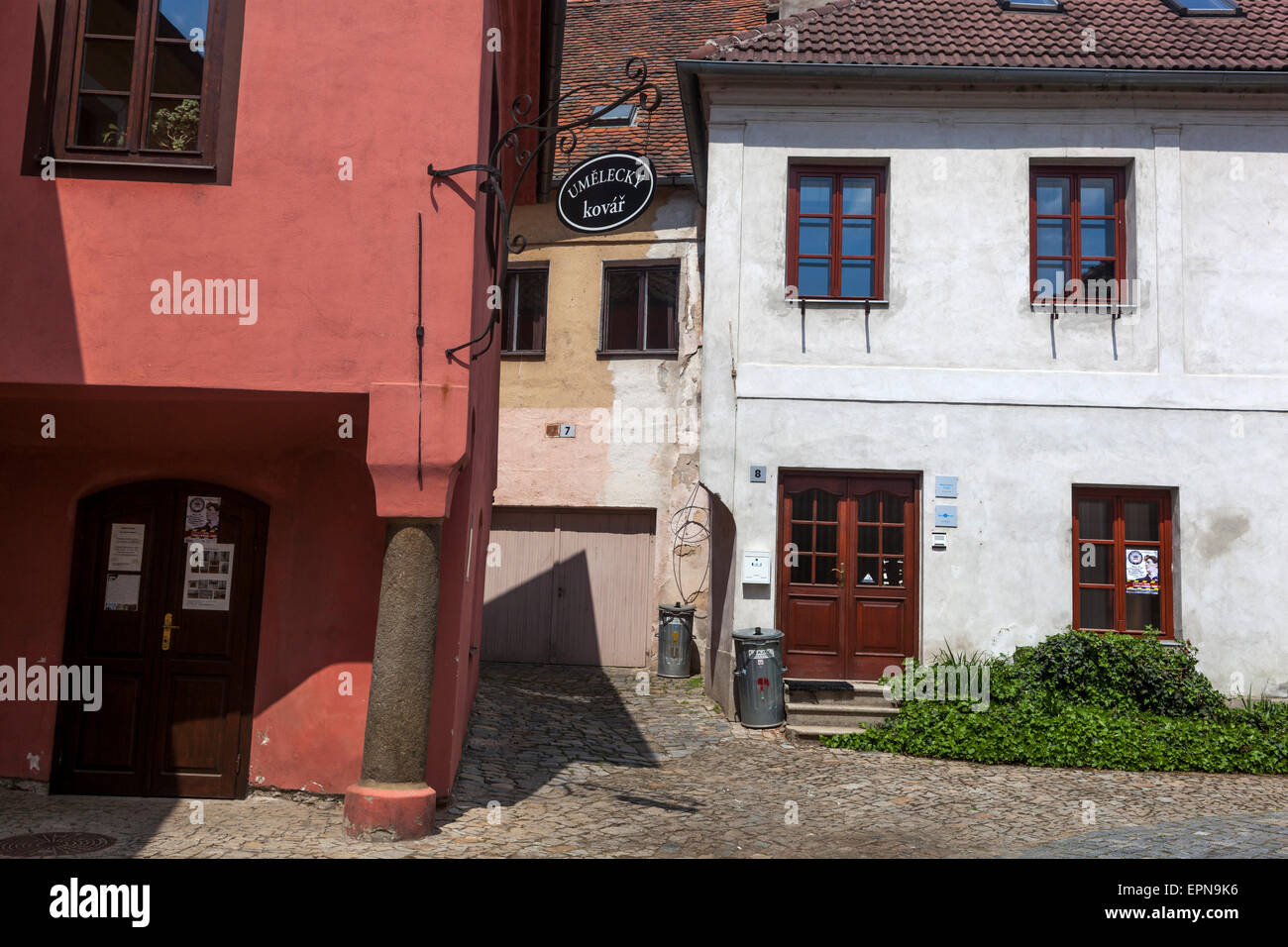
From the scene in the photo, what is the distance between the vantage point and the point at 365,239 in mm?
6246

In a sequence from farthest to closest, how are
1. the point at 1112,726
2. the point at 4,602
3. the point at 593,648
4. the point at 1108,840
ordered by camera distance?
the point at 593,648 < the point at 1112,726 < the point at 4,602 < the point at 1108,840

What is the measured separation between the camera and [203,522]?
7.25 m

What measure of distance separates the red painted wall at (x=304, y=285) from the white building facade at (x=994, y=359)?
16.2 ft

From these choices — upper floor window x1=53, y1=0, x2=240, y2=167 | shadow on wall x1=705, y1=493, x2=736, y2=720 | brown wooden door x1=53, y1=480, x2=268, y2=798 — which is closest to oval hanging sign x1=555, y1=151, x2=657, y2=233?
shadow on wall x1=705, y1=493, x2=736, y2=720

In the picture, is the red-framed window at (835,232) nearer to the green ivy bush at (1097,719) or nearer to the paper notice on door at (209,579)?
the green ivy bush at (1097,719)

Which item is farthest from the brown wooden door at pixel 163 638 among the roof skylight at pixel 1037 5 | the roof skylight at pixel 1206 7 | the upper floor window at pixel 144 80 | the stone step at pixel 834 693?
the roof skylight at pixel 1206 7

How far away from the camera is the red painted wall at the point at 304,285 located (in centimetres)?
605

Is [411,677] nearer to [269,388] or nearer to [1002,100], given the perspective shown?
[269,388]

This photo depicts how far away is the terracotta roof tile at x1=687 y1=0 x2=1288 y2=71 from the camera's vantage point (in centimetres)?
1104

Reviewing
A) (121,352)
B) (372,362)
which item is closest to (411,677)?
(372,362)

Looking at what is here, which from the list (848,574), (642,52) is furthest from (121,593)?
(642,52)

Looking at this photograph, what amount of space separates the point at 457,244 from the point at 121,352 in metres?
→ 2.13

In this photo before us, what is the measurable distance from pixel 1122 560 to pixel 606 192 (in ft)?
22.8

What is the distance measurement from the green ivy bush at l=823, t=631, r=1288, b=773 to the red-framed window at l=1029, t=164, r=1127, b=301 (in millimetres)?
3857
